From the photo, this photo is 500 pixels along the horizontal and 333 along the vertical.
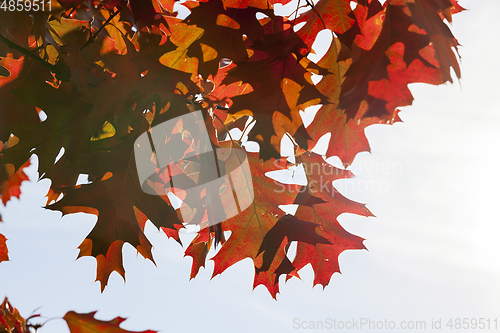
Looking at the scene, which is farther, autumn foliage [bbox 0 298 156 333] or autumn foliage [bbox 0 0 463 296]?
autumn foliage [bbox 0 298 156 333]

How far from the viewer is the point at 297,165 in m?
0.75

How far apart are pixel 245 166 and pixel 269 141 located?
243 mm

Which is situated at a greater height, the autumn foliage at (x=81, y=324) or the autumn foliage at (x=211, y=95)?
the autumn foliage at (x=211, y=95)

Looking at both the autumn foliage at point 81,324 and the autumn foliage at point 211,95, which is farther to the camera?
the autumn foliage at point 81,324

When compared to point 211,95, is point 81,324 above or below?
below

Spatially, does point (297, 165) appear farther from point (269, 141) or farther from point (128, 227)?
point (128, 227)

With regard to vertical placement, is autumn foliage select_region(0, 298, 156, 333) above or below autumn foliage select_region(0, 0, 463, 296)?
below

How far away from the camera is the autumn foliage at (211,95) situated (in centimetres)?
48

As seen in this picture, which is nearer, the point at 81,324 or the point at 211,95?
the point at 211,95

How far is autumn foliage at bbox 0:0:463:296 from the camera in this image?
48cm

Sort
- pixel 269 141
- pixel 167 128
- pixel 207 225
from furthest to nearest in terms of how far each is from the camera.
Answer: pixel 207 225
pixel 167 128
pixel 269 141

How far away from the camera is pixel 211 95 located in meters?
0.62

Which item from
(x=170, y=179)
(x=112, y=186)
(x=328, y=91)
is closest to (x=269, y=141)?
(x=328, y=91)

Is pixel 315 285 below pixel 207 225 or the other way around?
below
